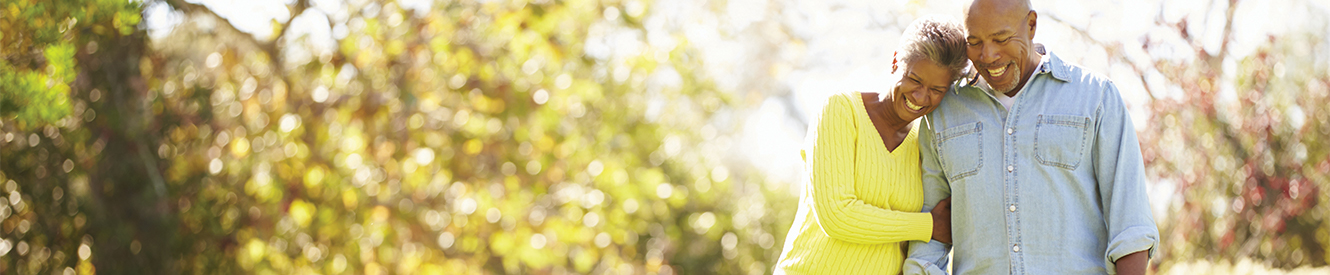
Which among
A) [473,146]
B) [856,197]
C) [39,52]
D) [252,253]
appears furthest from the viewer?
[473,146]

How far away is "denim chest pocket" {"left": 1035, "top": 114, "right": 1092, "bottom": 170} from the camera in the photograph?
1.83 m

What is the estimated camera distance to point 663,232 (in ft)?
27.7

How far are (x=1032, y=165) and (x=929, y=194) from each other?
0.83ft

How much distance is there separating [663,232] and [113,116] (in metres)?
4.59

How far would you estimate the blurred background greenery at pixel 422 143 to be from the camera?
503cm

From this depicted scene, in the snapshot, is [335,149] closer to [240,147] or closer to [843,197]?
[240,147]

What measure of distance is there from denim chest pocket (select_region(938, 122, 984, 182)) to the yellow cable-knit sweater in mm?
89

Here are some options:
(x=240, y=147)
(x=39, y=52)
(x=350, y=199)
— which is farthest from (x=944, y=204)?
(x=240, y=147)

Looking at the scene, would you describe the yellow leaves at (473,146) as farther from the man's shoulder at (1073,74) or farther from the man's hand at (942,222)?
the man's shoulder at (1073,74)

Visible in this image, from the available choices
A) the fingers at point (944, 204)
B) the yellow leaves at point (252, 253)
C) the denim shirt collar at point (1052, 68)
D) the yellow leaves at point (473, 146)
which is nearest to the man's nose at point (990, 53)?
the denim shirt collar at point (1052, 68)

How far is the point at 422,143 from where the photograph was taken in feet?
18.0

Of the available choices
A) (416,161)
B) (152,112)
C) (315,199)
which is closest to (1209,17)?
(416,161)

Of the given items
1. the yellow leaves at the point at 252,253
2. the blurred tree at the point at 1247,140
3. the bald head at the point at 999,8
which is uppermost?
the bald head at the point at 999,8

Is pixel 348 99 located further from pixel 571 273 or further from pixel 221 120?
pixel 571 273
